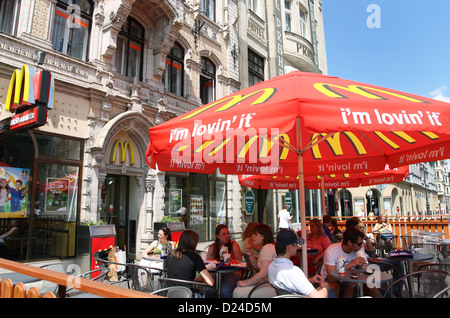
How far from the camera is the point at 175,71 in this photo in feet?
42.0

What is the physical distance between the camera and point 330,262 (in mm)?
4168

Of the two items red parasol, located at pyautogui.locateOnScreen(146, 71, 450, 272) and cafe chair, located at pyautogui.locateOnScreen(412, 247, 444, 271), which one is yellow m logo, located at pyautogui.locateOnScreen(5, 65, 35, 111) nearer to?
red parasol, located at pyautogui.locateOnScreen(146, 71, 450, 272)

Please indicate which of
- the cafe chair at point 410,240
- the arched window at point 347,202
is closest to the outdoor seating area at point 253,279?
the cafe chair at point 410,240

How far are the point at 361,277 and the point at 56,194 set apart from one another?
25.7 feet

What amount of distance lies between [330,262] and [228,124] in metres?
2.46

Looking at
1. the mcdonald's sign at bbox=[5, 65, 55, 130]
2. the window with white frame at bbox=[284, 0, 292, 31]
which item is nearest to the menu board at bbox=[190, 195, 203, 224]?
the mcdonald's sign at bbox=[5, 65, 55, 130]

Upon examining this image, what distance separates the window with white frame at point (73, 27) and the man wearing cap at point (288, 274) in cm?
891

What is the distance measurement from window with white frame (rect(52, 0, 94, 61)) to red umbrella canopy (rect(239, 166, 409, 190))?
256 inches

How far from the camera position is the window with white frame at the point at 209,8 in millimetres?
14592

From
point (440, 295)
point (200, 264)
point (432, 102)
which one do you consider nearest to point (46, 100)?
point (200, 264)

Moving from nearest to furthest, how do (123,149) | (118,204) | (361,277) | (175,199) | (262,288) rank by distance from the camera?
1. (262,288)
2. (361,277)
3. (123,149)
4. (118,204)
5. (175,199)

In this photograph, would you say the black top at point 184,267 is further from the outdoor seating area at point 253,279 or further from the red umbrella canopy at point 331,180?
the red umbrella canopy at point 331,180

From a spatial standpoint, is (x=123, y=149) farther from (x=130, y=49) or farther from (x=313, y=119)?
(x=313, y=119)

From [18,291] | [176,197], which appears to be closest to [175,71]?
[176,197]
